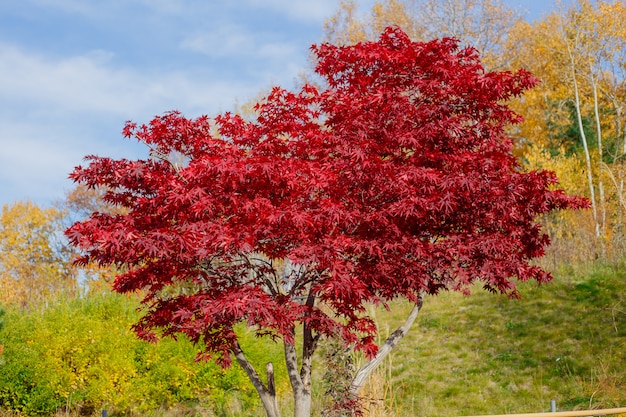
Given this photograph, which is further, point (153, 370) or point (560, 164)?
point (560, 164)

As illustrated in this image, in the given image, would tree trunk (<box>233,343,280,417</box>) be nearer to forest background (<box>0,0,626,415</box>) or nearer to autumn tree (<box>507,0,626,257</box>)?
forest background (<box>0,0,626,415</box>)

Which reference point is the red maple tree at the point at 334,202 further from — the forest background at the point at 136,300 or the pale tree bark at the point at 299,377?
the forest background at the point at 136,300

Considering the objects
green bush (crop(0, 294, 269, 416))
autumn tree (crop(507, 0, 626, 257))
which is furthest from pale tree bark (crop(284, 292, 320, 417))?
autumn tree (crop(507, 0, 626, 257))

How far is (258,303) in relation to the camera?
16.3ft

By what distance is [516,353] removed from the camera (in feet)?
38.6

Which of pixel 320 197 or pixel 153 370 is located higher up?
pixel 320 197

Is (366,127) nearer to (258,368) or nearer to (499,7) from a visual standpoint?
(258,368)

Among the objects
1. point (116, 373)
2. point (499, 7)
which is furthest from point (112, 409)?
point (499, 7)

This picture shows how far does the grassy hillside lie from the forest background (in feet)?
0.68

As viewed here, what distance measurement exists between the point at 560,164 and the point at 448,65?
13.0 metres

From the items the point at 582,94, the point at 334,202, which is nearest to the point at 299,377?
the point at 334,202

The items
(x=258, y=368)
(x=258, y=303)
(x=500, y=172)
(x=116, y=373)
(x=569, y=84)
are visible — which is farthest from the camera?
(x=569, y=84)

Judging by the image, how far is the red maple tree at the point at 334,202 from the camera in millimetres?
5262

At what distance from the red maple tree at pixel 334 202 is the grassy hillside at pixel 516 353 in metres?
2.47
